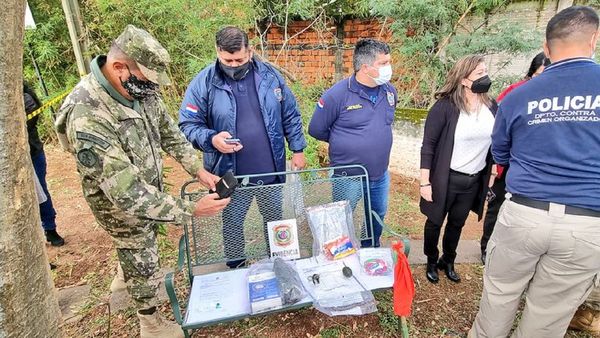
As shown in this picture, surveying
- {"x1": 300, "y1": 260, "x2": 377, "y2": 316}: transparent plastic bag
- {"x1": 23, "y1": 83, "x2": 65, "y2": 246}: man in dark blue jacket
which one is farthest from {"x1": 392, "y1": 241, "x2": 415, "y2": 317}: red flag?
{"x1": 23, "y1": 83, "x2": 65, "y2": 246}: man in dark blue jacket

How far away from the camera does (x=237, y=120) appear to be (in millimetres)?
2457

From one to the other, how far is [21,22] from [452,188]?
98.9 inches

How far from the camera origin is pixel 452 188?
2512 mm

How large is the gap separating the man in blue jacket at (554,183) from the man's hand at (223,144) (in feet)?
5.15

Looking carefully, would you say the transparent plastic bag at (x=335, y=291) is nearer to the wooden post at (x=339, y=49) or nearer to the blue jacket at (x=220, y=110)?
the blue jacket at (x=220, y=110)

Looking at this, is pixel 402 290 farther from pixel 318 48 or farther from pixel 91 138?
pixel 318 48

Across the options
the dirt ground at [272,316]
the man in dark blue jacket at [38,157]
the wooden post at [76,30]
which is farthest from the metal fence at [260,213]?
the wooden post at [76,30]

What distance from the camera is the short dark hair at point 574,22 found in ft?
5.11

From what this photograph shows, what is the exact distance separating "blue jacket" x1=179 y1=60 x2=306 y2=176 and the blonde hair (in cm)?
114

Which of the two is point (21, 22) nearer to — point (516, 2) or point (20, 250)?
point (20, 250)

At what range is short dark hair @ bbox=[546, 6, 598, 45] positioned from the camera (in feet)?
5.11

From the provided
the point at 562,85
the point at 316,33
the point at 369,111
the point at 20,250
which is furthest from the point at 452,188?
the point at 316,33

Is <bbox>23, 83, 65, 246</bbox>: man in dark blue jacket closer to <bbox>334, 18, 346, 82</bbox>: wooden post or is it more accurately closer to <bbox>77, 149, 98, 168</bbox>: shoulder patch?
<bbox>77, 149, 98, 168</bbox>: shoulder patch

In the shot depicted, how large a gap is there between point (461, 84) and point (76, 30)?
4.82m
